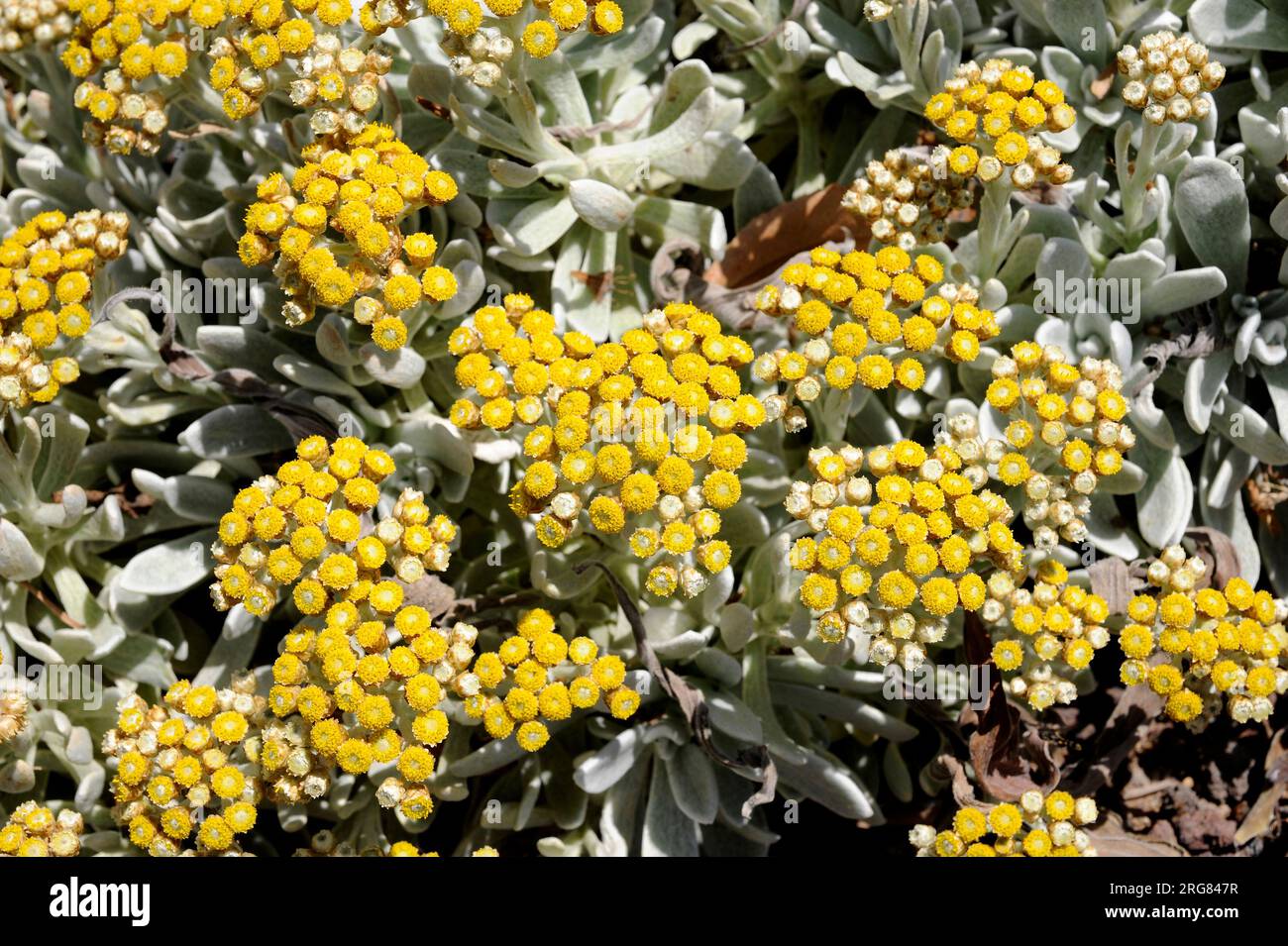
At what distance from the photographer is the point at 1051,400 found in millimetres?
2621

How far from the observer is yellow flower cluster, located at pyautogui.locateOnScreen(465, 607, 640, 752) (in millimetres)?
2543

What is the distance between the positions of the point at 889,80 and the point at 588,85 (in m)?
0.82

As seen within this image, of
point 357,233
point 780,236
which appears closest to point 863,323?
point 780,236

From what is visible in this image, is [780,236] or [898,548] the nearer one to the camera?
[898,548]

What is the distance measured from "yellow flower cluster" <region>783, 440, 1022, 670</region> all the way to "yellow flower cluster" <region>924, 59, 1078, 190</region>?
0.66 m

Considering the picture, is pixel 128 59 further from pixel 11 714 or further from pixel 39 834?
pixel 39 834

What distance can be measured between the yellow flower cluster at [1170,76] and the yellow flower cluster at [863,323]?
1.83 ft

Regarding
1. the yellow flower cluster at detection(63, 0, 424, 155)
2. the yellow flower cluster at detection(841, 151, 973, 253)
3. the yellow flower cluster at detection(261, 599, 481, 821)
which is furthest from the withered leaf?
the yellow flower cluster at detection(261, 599, 481, 821)

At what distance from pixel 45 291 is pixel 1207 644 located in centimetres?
265

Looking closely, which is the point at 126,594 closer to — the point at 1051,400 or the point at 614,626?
the point at 614,626

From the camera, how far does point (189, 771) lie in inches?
102
